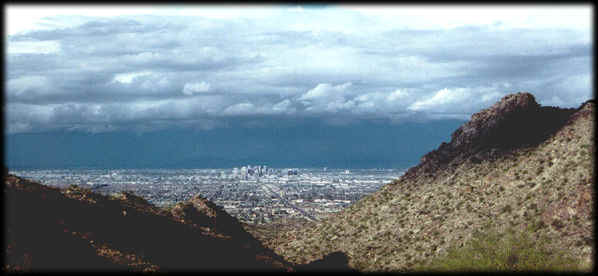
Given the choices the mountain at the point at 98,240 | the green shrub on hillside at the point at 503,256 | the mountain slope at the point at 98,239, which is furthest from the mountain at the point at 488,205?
the mountain slope at the point at 98,239

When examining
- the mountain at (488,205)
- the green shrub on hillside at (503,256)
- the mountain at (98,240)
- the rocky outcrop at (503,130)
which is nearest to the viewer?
the mountain at (98,240)

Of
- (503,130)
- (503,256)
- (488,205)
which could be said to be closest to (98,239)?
(503,256)

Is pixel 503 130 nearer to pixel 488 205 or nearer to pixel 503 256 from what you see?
pixel 488 205

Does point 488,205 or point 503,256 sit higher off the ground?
point 488,205

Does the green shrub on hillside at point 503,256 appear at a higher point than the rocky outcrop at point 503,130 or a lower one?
lower

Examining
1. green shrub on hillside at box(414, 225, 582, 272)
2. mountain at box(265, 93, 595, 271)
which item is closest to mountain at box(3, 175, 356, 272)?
mountain at box(265, 93, 595, 271)

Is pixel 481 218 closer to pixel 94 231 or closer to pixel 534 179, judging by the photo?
pixel 534 179

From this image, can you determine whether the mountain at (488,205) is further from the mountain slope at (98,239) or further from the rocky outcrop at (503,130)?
the mountain slope at (98,239)
